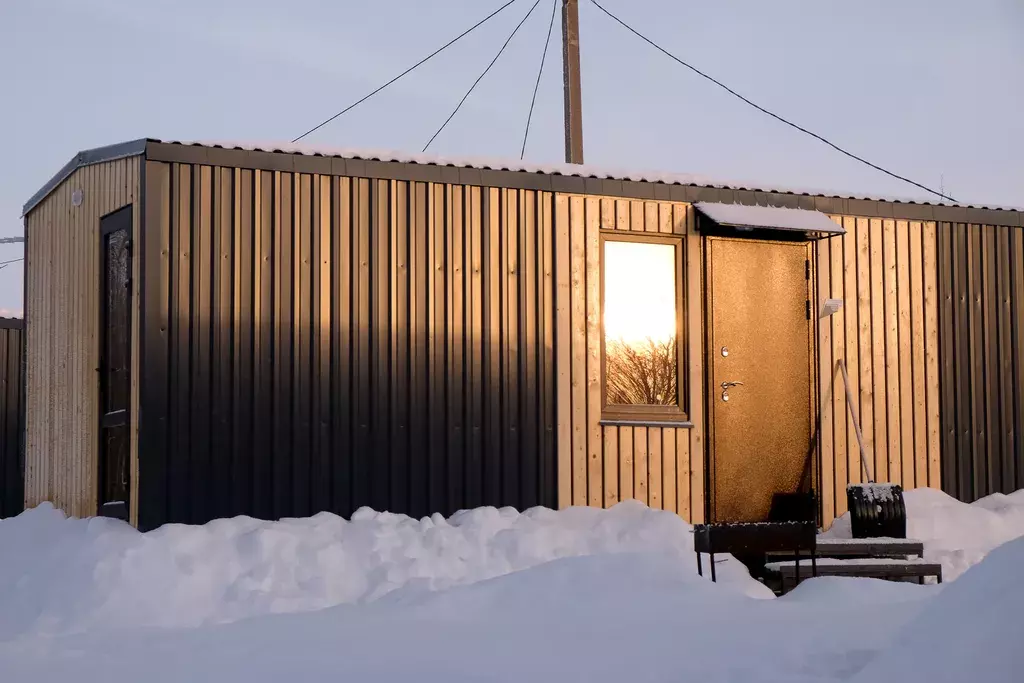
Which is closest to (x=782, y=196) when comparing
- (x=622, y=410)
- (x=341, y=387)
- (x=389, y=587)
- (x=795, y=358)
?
(x=795, y=358)

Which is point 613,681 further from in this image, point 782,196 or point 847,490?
point 782,196

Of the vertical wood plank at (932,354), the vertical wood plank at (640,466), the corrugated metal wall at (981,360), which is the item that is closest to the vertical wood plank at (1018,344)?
the corrugated metal wall at (981,360)

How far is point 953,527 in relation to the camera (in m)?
10.6

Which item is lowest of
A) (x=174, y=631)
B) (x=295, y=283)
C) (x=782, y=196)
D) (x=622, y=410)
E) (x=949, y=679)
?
(x=174, y=631)

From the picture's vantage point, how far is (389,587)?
28.5ft

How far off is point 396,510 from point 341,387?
999 millimetres

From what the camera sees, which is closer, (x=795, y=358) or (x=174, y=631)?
(x=174, y=631)

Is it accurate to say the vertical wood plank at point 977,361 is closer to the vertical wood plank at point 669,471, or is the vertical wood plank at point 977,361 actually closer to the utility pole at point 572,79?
the vertical wood plank at point 669,471

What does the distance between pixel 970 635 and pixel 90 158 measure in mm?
7672

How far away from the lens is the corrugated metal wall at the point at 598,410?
404 inches

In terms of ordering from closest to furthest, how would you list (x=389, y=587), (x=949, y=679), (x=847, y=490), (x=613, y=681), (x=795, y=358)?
(x=949, y=679), (x=613, y=681), (x=389, y=587), (x=847, y=490), (x=795, y=358)

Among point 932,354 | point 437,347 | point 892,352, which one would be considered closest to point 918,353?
point 932,354

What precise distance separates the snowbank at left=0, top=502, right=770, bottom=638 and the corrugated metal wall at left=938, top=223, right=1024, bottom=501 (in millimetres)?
3216

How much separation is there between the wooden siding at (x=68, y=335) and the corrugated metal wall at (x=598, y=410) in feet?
10.8
